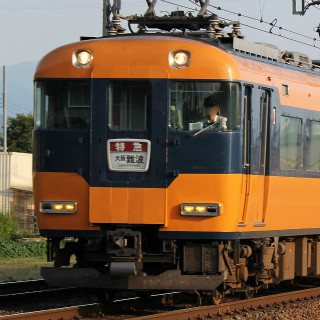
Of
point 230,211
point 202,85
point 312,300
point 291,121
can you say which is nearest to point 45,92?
point 202,85

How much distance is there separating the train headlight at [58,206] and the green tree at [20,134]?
57898mm

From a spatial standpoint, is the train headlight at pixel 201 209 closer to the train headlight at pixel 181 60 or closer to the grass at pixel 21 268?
the train headlight at pixel 181 60

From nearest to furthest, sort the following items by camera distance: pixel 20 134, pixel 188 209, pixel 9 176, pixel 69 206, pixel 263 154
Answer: pixel 188 209, pixel 69 206, pixel 263 154, pixel 9 176, pixel 20 134

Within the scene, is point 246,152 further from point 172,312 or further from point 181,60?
point 172,312

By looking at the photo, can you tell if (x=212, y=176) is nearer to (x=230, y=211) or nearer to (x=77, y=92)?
(x=230, y=211)

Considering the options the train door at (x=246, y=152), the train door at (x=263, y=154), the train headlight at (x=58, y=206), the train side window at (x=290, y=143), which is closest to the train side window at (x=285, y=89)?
the train side window at (x=290, y=143)

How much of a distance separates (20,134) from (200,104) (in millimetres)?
59755

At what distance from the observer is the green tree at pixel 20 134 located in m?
69.8

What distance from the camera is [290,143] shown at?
44.2ft

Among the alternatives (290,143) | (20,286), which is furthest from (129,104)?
(20,286)

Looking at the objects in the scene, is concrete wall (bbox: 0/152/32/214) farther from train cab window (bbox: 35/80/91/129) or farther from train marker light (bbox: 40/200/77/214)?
train marker light (bbox: 40/200/77/214)

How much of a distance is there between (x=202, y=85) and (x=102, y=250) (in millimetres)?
2364

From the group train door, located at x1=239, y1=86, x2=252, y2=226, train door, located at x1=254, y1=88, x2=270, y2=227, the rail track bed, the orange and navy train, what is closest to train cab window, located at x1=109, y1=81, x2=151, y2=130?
the orange and navy train

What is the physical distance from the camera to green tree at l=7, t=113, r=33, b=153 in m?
69.8
